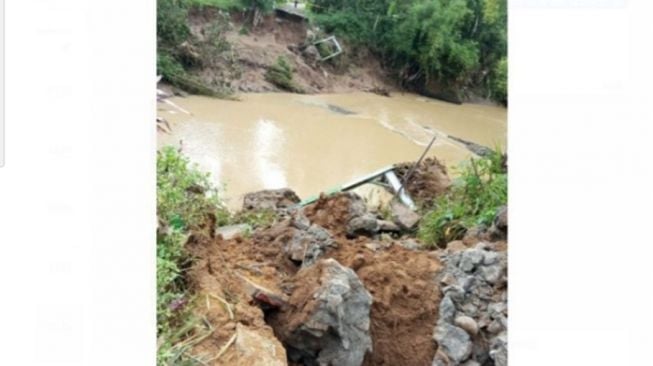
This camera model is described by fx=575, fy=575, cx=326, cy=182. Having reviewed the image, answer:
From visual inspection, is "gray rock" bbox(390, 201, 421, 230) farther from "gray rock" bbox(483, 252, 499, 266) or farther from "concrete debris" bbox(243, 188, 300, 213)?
"gray rock" bbox(483, 252, 499, 266)

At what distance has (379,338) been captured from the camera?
163 cm

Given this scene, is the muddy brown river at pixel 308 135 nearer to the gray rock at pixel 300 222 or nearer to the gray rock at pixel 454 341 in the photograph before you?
the gray rock at pixel 300 222

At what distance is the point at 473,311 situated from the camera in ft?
5.58

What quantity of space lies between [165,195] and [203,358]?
2.16 ft

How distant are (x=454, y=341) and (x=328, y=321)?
0.42 m

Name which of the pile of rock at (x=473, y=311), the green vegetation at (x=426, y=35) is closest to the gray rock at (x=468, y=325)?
the pile of rock at (x=473, y=311)

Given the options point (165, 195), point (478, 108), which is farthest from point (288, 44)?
point (165, 195)

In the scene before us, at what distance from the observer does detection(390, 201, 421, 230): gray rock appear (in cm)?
276

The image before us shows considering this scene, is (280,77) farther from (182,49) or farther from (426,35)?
(426,35)

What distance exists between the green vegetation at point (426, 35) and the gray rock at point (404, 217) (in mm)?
6922

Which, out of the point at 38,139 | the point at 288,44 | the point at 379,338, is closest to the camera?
the point at 38,139

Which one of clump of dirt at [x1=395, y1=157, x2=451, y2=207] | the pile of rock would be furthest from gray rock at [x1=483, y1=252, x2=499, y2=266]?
clump of dirt at [x1=395, y1=157, x2=451, y2=207]
